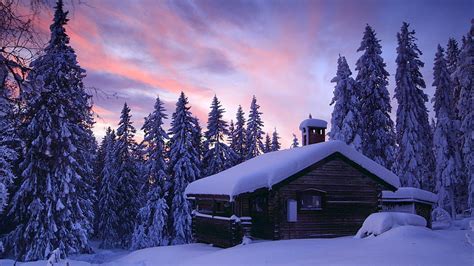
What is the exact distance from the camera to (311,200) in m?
22.0

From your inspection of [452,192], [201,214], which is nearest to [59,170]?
[201,214]

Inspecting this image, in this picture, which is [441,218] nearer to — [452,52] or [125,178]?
[452,52]

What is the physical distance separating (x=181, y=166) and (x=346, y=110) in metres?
15.4

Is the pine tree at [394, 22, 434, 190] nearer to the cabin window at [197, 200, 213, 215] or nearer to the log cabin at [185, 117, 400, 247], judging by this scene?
the log cabin at [185, 117, 400, 247]

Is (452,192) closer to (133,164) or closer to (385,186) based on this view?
(385,186)

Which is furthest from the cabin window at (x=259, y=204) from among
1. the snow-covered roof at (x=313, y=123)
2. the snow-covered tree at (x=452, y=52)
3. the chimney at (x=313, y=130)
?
the snow-covered tree at (x=452, y=52)

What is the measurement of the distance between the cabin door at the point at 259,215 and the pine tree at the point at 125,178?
25062mm

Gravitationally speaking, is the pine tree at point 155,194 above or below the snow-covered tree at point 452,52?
below

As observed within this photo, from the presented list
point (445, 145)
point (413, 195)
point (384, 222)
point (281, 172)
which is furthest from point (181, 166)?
point (445, 145)

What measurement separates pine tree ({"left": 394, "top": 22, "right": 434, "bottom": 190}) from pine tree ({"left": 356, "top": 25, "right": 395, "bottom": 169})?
2.06 meters

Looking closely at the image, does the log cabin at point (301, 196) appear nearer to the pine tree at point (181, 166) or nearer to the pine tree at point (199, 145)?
the pine tree at point (181, 166)

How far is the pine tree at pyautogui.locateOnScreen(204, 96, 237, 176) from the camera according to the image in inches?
1656

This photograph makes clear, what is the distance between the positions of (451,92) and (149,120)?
29.4 metres

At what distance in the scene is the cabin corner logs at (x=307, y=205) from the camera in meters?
20.7
